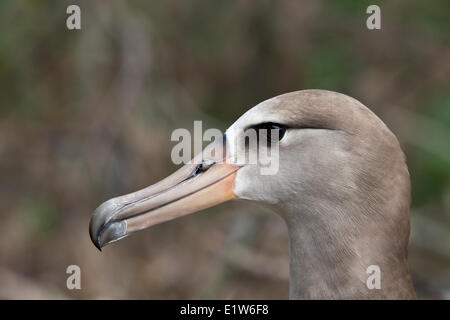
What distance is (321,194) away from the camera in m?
2.11

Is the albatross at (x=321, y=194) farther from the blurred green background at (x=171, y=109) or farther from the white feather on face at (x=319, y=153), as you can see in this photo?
the blurred green background at (x=171, y=109)

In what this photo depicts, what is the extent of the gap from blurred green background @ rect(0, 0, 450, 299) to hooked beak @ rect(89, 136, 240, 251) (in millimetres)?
2046

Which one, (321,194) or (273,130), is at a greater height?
(273,130)

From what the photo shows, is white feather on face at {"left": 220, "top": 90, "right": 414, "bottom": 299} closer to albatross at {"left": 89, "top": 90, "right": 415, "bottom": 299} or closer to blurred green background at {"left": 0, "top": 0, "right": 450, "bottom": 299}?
albatross at {"left": 89, "top": 90, "right": 415, "bottom": 299}

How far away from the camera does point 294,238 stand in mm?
2191

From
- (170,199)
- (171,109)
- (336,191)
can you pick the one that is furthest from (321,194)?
(171,109)

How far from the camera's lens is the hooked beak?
6.98 ft

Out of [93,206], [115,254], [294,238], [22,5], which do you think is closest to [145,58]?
[22,5]

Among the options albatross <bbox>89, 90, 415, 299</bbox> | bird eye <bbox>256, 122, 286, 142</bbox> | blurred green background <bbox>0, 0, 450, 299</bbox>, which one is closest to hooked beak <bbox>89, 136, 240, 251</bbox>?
albatross <bbox>89, 90, 415, 299</bbox>

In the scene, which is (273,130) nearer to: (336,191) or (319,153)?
(319,153)

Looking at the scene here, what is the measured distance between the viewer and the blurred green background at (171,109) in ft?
14.2

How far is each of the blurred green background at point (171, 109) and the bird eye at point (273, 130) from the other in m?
2.15

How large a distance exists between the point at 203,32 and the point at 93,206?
63.6 inches

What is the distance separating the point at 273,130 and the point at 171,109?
99.6 inches
